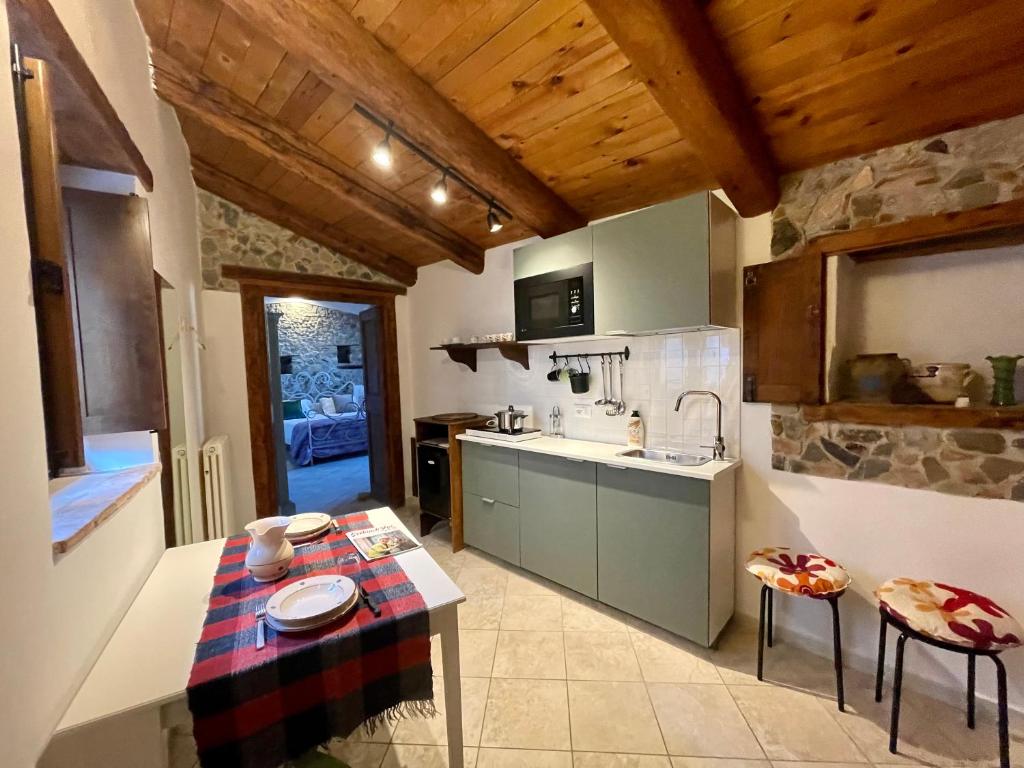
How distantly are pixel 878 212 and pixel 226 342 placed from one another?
4026 mm

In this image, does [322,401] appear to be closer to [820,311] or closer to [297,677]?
[297,677]

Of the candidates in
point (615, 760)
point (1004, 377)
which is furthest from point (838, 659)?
point (1004, 377)

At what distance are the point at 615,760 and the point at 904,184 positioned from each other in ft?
7.97

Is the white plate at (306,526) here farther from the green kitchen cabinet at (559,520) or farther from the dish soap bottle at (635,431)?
the dish soap bottle at (635,431)

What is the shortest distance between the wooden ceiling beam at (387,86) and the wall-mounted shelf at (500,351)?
0.96 m

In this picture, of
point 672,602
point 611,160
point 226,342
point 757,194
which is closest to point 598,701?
point 672,602

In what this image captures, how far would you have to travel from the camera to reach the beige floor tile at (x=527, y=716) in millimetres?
1548

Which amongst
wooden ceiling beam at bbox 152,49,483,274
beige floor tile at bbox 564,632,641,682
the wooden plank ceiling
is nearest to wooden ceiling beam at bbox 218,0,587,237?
the wooden plank ceiling

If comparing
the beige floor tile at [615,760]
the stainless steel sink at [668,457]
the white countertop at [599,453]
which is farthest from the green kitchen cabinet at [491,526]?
the beige floor tile at [615,760]

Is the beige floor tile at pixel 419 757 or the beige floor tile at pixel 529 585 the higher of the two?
the beige floor tile at pixel 529 585

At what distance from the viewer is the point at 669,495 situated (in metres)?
1.98

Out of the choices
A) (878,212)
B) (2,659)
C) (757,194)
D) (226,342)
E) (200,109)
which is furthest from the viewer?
(226,342)

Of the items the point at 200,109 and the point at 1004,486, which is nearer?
the point at 1004,486

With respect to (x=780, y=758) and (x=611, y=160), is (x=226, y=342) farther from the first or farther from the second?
(x=780, y=758)
